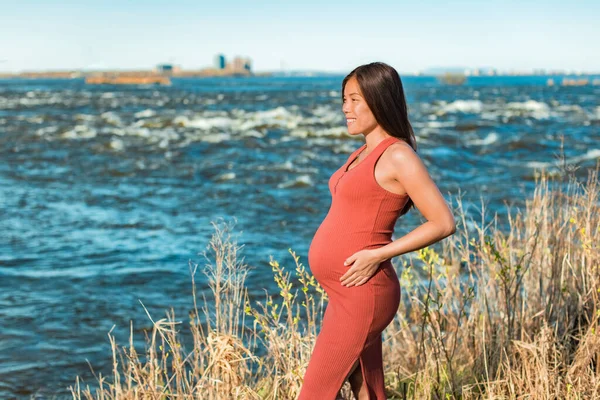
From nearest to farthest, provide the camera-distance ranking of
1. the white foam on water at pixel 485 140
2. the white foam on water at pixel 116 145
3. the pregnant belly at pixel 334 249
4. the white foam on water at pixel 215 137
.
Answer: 1. the pregnant belly at pixel 334 249
2. the white foam on water at pixel 116 145
3. the white foam on water at pixel 485 140
4. the white foam on water at pixel 215 137

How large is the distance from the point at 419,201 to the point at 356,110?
1.59ft

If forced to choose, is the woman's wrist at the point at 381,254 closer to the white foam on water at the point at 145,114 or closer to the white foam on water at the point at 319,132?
the white foam on water at the point at 319,132

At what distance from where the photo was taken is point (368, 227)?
295 cm

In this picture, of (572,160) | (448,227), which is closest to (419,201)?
(448,227)

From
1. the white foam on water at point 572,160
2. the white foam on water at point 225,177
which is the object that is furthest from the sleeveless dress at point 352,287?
the white foam on water at point 572,160

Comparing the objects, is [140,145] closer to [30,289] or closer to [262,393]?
[30,289]

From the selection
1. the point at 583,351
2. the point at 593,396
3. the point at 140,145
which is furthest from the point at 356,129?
the point at 140,145

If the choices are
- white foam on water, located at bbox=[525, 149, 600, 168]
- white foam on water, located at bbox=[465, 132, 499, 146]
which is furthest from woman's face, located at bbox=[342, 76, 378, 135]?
white foam on water, located at bbox=[465, 132, 499, 146]

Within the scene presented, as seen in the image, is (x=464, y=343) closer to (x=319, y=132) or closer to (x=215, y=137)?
(x=215, y=137)

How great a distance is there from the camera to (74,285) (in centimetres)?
890

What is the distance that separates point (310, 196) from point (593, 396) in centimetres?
1094

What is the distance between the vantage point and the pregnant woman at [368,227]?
2.88m

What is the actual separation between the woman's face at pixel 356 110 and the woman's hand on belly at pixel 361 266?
52 cm

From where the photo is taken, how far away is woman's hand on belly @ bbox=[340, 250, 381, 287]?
9.52 ft
